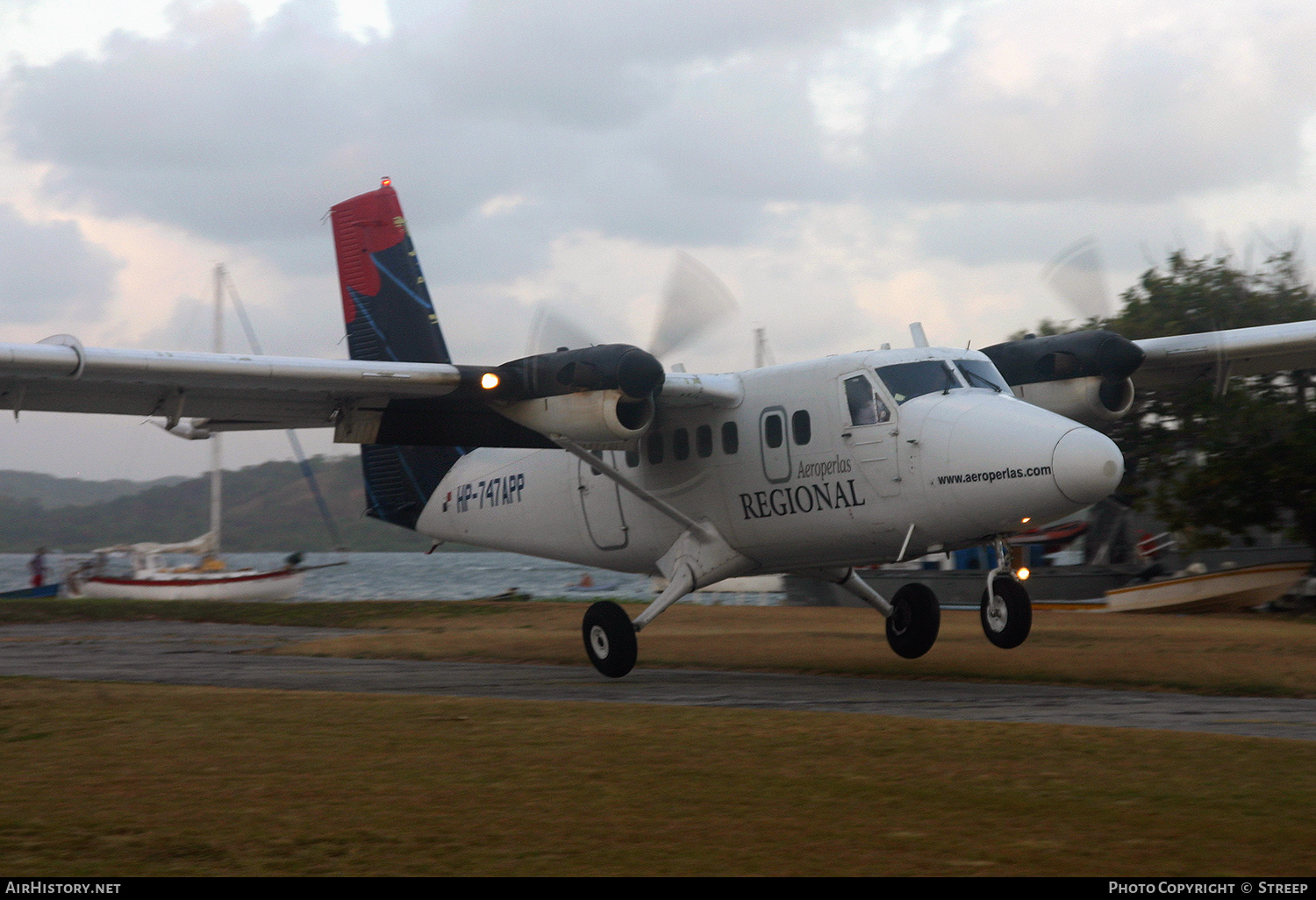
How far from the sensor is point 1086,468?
10.8m

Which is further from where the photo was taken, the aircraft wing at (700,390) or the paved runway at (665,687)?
the aircraft wing at (700,390)

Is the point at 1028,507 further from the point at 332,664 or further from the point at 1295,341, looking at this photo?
the point at 332,664

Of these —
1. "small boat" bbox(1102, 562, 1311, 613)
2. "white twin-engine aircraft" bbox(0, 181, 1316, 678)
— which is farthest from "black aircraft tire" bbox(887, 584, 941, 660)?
"small boat" bbox(1102, 562, 1311, 613)

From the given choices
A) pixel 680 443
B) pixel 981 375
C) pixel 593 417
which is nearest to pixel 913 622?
pixel 981 375

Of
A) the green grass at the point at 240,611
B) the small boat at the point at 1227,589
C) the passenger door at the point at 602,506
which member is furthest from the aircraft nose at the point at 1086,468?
the green grass at the point at 240,611

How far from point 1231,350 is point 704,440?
6584 millimetres

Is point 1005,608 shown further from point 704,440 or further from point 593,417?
point 593,417

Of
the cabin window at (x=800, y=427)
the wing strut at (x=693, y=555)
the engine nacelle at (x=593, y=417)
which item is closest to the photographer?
the engine nacelle at (x=593, y=417)

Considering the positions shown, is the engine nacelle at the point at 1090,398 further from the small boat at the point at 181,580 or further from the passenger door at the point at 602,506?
the small boat at the point at 181,580

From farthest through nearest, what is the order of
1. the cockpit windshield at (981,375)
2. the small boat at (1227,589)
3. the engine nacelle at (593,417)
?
the small boat at (1227,589) → the engine nacelle at (593,417) → the cockpit windshield at (981,375)

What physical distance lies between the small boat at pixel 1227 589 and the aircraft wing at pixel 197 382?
14.4 m

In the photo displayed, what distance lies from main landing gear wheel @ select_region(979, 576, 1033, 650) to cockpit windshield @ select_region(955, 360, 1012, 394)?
1.97 m

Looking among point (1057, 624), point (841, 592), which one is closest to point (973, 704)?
point (1057, 624)

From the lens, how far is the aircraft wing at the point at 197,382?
11727mm
